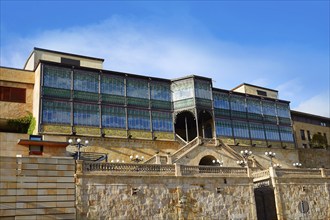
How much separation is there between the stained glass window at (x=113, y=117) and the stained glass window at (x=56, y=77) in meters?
4.64

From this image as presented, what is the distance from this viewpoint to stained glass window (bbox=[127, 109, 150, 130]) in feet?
141

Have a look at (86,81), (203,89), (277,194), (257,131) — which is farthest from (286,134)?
(86,81)

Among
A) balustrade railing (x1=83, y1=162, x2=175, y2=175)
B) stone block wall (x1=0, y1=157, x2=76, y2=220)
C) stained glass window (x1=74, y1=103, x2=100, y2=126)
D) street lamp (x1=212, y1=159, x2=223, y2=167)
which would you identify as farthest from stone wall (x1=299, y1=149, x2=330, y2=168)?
stone block wall (x1=0, y1=157, x2=76, y2=220)

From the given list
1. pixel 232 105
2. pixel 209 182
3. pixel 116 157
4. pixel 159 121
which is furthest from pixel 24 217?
pixel 232 105

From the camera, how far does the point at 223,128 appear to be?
158ft

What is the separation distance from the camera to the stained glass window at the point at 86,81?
41.5m

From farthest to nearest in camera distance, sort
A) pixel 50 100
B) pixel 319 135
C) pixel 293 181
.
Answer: pixel 319 135 < pixel 50 100 < pixel 293 181

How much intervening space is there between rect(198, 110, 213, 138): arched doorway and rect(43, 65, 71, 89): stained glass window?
16.2 m

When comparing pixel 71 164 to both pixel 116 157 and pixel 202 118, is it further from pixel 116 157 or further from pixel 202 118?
pixel 202 118

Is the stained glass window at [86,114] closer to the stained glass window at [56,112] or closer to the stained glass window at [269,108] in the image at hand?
the stained glass window at [56,112]

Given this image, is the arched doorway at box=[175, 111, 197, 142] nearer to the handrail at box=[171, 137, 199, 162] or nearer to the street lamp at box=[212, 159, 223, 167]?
the handrail at box=[171, 137, 199, 162]

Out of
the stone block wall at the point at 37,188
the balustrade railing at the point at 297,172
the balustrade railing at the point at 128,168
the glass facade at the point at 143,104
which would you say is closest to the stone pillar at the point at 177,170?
the balustrade railing at the point at 128,168

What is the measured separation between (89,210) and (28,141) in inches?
253

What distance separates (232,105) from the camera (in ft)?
165
